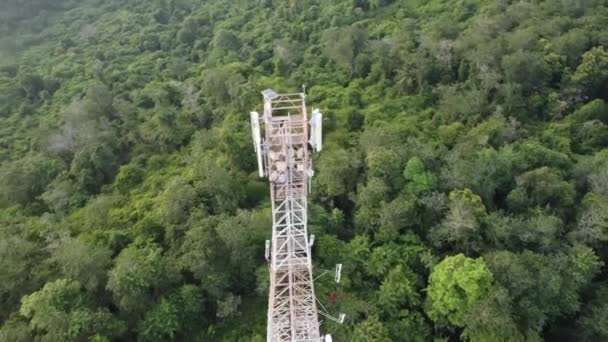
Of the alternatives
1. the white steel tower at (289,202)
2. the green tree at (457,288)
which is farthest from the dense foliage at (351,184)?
the white steel tower at (289,202)

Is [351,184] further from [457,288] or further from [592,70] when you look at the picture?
[592,70]

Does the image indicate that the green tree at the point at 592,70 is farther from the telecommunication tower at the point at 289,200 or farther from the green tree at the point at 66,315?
the green tree at the point at 66,315

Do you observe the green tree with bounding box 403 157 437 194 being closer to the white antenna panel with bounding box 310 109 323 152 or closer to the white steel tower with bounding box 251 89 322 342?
the white steel tower with bounding box 251 89 322 342

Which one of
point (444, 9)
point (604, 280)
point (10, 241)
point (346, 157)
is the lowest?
point (604, 280)

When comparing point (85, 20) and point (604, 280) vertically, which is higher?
point (85, 20)

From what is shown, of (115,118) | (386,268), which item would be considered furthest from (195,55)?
(386,268)

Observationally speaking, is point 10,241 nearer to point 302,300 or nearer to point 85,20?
point 302,300

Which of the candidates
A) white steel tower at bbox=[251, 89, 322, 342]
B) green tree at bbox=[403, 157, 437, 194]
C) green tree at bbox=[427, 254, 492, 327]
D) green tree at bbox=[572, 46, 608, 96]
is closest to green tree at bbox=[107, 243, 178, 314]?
white steel tower at bbox=[251, 89, 322, 342]
